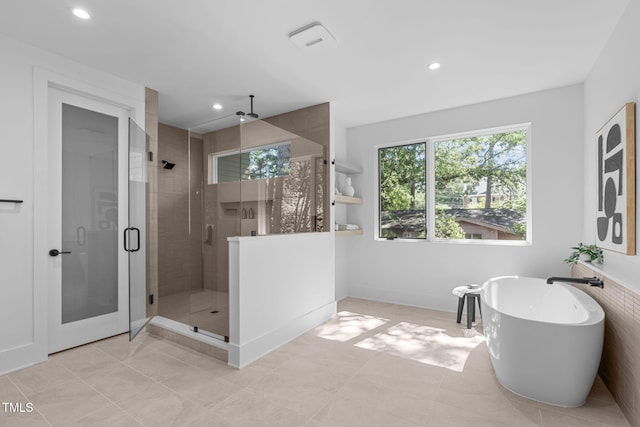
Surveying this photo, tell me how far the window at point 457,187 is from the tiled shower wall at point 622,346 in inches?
55.2

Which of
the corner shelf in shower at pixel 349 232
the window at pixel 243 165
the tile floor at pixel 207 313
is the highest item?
the window at pixel 243 165

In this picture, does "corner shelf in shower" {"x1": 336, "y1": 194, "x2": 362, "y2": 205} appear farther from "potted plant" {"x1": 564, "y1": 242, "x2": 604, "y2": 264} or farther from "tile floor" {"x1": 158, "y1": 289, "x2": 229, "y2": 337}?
"potted plant" {"x1": 564, "y1": 242, "x2": 604, "y2": 264}

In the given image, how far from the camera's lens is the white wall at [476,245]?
316 centimetres

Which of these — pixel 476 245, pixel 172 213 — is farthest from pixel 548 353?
pixel 172 213

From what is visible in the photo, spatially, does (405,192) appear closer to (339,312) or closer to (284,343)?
Result: (339,312)

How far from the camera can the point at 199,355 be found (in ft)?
8.41

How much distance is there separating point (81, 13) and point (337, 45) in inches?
70.3

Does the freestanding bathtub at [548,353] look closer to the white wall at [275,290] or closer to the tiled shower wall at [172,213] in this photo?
the white wall at [275,290]

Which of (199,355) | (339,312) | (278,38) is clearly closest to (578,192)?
(339,312)

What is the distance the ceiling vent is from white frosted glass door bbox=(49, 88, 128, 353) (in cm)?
196

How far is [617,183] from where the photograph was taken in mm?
2158

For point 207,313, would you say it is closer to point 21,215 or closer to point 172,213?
point 21,215

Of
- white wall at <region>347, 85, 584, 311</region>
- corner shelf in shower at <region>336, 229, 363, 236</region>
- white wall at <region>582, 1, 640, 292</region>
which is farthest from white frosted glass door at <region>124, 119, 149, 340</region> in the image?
white wall at <region>582, 1, 640, 292</region>

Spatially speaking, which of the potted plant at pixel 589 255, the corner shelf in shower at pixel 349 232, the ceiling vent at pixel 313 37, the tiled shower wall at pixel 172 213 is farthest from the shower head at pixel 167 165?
the potted plant at pixel 589 255
